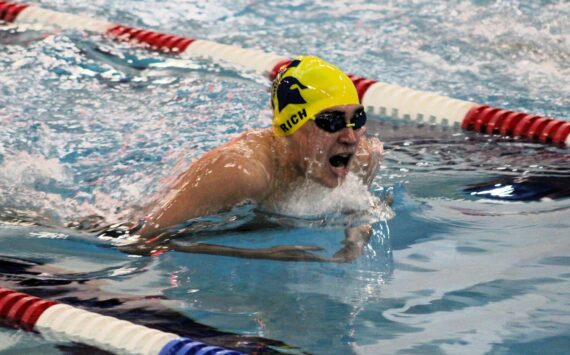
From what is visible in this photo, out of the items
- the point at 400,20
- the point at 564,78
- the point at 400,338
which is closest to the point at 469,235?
the point at 400,338

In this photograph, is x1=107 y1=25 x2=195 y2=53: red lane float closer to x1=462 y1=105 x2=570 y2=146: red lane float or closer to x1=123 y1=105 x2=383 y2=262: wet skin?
x1=462 y1=105 x2=570 y2=146: red lane float

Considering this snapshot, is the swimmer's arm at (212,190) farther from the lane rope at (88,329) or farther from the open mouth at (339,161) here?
the lane rope at (88,329)

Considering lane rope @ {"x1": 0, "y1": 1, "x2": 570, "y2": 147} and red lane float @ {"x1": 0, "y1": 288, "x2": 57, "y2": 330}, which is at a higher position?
lane rope @ {"x1": 0, "y1": 1, "x2": 570, "y2": 147}

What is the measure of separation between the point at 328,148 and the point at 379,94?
1992 mm

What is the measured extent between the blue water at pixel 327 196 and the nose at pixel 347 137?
1.20ft

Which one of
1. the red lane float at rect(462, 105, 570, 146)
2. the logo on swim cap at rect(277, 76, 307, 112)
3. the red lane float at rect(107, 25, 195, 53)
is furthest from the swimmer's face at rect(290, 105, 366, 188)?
the red lane float at rect(107, 25, 195, 53)

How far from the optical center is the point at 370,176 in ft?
13.2

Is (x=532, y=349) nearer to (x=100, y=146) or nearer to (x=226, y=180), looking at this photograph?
(x=226, y=180)

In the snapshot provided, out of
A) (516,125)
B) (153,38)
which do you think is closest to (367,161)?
(516,125)

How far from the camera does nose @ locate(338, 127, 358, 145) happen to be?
366cm

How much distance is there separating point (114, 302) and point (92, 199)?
42.6 inches

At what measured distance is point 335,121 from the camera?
145 inches

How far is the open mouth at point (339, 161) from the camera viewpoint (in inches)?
147

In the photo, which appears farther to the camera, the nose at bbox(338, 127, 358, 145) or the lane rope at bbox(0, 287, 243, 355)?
the nose at bbox(338, 127, 358, 145)
